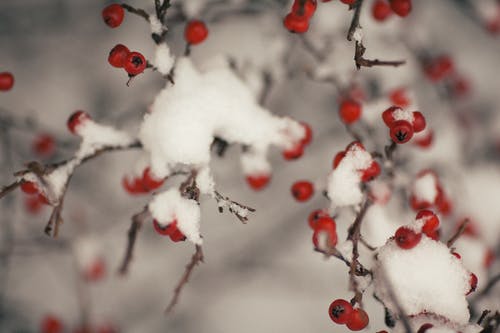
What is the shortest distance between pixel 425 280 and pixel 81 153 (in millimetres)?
1281

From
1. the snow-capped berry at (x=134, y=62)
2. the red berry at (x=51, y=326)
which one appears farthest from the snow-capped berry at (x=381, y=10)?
the red berry at (x=51, y=326)

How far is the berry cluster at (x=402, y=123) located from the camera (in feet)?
4.71

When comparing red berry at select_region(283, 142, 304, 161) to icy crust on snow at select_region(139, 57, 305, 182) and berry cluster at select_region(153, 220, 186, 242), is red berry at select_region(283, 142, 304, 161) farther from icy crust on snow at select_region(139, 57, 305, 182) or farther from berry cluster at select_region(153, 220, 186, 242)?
berry cluster at select_region(153, 220, 186, 242)

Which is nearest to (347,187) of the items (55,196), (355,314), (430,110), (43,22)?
(355,314)

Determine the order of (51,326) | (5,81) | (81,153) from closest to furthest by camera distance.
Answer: (81,153), (5,81), (51,326)

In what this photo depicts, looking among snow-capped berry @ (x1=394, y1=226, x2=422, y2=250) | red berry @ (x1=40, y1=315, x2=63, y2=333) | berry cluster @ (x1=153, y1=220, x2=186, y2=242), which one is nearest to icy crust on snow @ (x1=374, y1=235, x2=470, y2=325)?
snow-capped berry @ (x1=394, y1=226, x2=422, y2=250)

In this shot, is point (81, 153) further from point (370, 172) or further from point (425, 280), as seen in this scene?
point (425, 280)

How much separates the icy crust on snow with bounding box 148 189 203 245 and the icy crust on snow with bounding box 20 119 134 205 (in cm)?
33

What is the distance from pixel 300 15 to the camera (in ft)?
4.71

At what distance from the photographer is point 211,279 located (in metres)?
2.92

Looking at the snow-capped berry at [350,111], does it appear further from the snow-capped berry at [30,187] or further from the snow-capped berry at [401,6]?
the snow-capped berry at [30,187]

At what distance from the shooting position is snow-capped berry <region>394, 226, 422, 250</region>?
1.40m

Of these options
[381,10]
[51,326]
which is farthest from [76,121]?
[51,326]

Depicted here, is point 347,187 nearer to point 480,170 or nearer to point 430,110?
point 430,110
